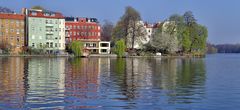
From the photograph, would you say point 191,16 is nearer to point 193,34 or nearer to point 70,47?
point 193,34

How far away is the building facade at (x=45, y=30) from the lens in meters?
132

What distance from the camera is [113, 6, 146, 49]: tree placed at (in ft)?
413

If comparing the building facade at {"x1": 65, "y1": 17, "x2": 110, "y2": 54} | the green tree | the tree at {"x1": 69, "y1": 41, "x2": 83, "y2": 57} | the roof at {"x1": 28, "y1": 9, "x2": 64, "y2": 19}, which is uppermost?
the roof at {"x1": 28, "y1": 9, "x2": 64, "y2": 19}

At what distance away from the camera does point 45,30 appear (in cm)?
13475

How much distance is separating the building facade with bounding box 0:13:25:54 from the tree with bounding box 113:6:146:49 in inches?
1208

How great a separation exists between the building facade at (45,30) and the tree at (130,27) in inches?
782

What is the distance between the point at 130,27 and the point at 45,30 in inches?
1158

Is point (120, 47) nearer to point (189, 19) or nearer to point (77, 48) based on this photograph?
point (77, 48)

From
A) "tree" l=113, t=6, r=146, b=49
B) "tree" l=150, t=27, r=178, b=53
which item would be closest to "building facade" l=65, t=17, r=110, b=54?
"tree" l=113, t=6, r=146, b=49

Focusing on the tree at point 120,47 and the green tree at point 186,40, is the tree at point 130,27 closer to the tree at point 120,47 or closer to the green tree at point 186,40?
the tree at point 120,47

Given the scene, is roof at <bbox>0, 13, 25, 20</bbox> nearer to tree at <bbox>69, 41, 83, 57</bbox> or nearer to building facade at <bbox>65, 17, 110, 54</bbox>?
tree at <bbox>69, 41, 83, 57</bbox>

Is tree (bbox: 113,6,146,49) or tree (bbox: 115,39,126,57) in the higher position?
tree (bbox: 113,6,146,49)

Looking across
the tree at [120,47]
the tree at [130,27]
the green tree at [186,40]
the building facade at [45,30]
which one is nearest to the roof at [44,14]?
the building facade at [45,30]

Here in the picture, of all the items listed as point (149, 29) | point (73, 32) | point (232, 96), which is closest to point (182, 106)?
point (232, 96)
